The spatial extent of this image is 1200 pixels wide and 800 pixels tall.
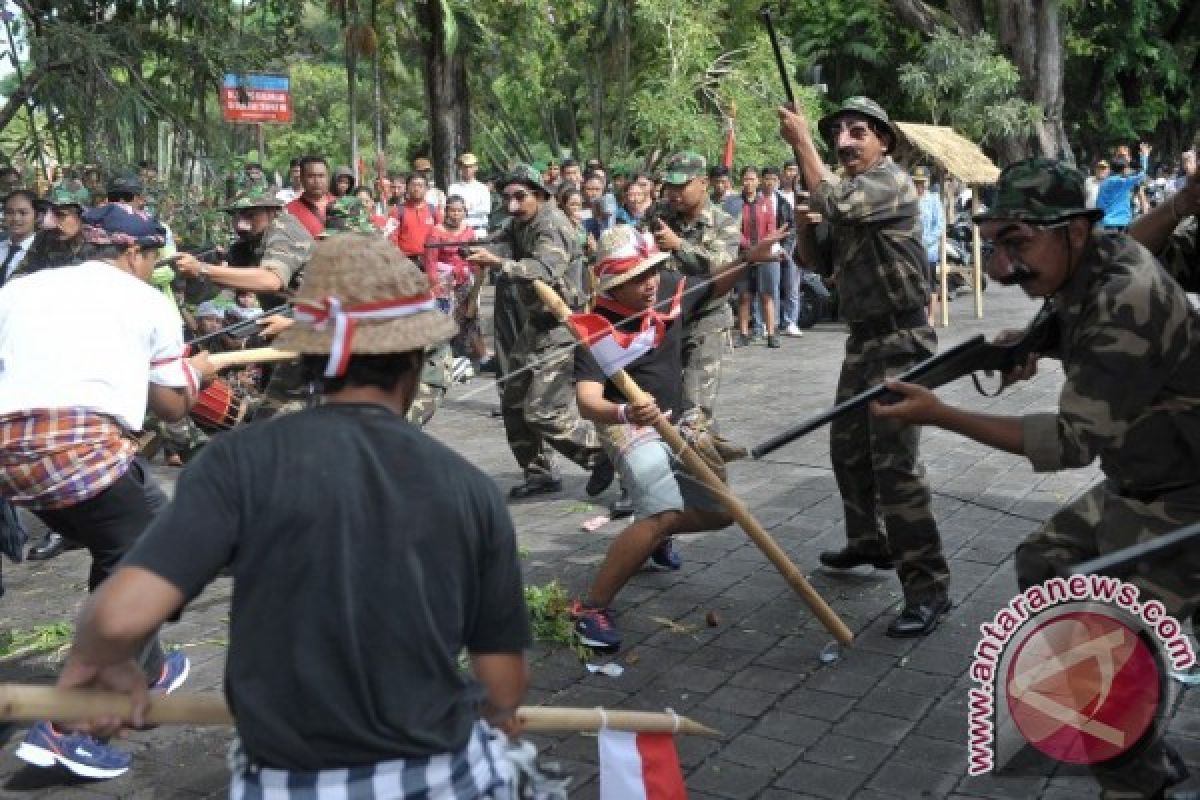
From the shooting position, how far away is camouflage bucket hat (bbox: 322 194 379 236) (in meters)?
7.72

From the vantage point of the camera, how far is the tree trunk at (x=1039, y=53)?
2706cm

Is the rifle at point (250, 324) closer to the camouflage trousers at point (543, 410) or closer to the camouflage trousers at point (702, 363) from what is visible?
the camouflage trousers at point (543, 410)

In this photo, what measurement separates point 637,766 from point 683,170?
492 cm

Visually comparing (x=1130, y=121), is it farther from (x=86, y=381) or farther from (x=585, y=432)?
(x=86, y=381)

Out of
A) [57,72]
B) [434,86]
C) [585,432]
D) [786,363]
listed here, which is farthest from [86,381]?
[434,86]

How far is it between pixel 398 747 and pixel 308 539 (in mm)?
419

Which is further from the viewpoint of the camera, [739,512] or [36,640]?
[36,640]

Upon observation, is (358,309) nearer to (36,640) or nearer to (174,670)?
(174,670)

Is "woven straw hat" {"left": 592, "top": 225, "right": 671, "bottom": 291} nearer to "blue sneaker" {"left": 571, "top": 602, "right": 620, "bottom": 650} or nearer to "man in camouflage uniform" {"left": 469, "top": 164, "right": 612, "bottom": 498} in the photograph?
"blue sneaker" {"left": 571, "top": 602, "right": 620, "bottom": 650}

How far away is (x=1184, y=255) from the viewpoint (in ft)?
15.7

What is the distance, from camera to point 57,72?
1082 centimetres

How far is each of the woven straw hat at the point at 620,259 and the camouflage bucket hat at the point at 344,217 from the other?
232cm

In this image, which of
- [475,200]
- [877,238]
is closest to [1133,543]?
[877,238]

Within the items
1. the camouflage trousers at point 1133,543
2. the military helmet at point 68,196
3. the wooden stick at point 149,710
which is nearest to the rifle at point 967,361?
the camouflage trousers at point 1133,543
